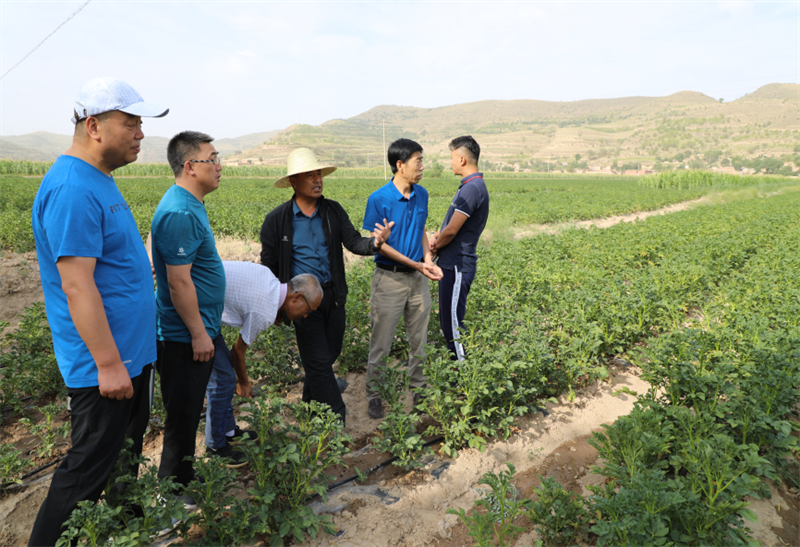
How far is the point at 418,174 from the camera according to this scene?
3.69m

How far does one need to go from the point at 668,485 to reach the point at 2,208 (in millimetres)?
18149

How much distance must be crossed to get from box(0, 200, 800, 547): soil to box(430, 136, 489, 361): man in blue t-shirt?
1.00 m

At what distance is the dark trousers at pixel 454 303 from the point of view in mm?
4062

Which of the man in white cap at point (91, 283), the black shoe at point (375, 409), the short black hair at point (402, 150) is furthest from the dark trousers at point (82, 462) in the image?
the short black hair at point (402, 150)

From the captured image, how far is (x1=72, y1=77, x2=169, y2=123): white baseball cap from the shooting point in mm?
1865

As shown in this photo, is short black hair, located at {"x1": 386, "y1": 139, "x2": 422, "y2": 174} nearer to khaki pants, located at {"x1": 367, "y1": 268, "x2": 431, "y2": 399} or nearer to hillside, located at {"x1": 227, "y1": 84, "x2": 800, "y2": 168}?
khaki pants, located at {"x1": 367, "y1": 268, "x2": 431, "y2": 399}

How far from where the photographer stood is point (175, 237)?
2.35 m

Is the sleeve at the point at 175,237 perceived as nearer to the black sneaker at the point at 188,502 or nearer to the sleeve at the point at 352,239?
the sleeve at the point at 352,239

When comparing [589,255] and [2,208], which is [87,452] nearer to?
[589,255]

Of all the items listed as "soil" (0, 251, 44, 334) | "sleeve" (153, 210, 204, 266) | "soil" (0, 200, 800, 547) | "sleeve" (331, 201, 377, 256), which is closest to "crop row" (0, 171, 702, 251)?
"soil" (0, 251, 44, 334)

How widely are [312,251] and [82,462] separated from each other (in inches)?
74.4

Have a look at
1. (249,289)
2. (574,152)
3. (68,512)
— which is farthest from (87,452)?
(574,152)

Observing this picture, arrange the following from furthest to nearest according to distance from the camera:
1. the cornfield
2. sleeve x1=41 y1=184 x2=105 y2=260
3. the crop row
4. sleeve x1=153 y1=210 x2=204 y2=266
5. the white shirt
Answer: the cornfield
the crop row
the white shirt
sleeve x1=153 y1=210 x2=204 y2=266
sleeve x1=41 y1=184 x2=105 y2=260

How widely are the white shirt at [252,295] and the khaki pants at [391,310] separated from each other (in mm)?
1039
